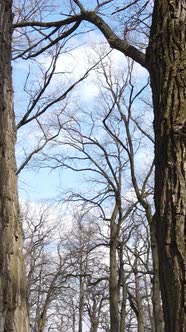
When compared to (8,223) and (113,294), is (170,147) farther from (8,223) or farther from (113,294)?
(113,294)

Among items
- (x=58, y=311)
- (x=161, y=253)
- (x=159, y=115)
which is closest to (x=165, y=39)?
(x=159, y=115)

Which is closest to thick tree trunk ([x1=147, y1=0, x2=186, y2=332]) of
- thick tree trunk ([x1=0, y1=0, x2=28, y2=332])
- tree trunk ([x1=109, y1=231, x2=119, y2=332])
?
thick tree trunk ([x1=0, y1=0, x2=28, y2=332])

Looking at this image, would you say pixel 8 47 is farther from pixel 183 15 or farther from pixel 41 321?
pixel 41 321

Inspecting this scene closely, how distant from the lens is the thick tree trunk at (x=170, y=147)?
91.5 inches

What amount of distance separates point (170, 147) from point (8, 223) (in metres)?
1.41

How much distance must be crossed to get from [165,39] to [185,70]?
0.95ft

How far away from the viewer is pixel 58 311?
36.2 m

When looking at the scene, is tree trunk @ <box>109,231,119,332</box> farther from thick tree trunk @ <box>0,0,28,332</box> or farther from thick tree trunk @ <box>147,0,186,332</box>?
thick tree trunk @ <box>147,0,186,332</box>

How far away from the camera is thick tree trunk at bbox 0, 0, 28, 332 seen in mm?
3079

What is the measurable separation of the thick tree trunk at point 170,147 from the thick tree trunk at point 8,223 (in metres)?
1.18

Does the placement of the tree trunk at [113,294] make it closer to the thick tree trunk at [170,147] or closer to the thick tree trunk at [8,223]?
the thick tree trunk at [8,223]

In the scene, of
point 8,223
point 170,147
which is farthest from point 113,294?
point 170,147

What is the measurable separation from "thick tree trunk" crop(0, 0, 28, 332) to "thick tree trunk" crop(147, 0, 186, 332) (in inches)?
46.3

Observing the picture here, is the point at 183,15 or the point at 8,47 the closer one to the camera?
the point at 183,15
